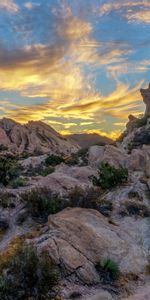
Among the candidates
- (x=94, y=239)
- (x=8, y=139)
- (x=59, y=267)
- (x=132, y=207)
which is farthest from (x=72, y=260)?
(x=8, y=139)

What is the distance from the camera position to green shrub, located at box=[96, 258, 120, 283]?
12102 mm

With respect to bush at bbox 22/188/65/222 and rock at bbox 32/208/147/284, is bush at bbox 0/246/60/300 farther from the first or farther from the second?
bush at bbox 22/188/65/222

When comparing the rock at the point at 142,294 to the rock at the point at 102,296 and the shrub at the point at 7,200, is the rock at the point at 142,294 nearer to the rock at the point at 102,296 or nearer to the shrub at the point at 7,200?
the rock at the point at 102,296

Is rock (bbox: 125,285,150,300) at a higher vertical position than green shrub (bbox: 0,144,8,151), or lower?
lower

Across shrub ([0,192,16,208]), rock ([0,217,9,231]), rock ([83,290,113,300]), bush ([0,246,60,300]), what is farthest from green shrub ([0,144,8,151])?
rock ([83,290,113,300])

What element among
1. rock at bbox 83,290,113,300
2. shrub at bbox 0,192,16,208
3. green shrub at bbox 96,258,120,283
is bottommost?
rock at bbox 83,290,113,300

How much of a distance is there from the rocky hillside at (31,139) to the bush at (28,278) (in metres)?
84.2

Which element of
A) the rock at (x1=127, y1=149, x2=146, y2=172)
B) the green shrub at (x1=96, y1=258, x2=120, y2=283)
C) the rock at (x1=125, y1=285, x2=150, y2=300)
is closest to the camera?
the rock at (x1=125, y1=285, x2=150, y2=300)

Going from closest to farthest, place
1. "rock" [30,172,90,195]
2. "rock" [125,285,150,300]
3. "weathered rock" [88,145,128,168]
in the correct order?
"rock" [125,285,150,300], "rock" [30,172,90,195], "weathered rock" [88,145,128,168]

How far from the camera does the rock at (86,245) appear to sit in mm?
12117

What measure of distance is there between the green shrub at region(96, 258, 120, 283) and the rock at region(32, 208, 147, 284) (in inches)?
7.8

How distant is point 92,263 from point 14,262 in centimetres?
296

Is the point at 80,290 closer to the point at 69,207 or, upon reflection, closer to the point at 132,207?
the point at 69,207

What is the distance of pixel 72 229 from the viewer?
14.0 meters
